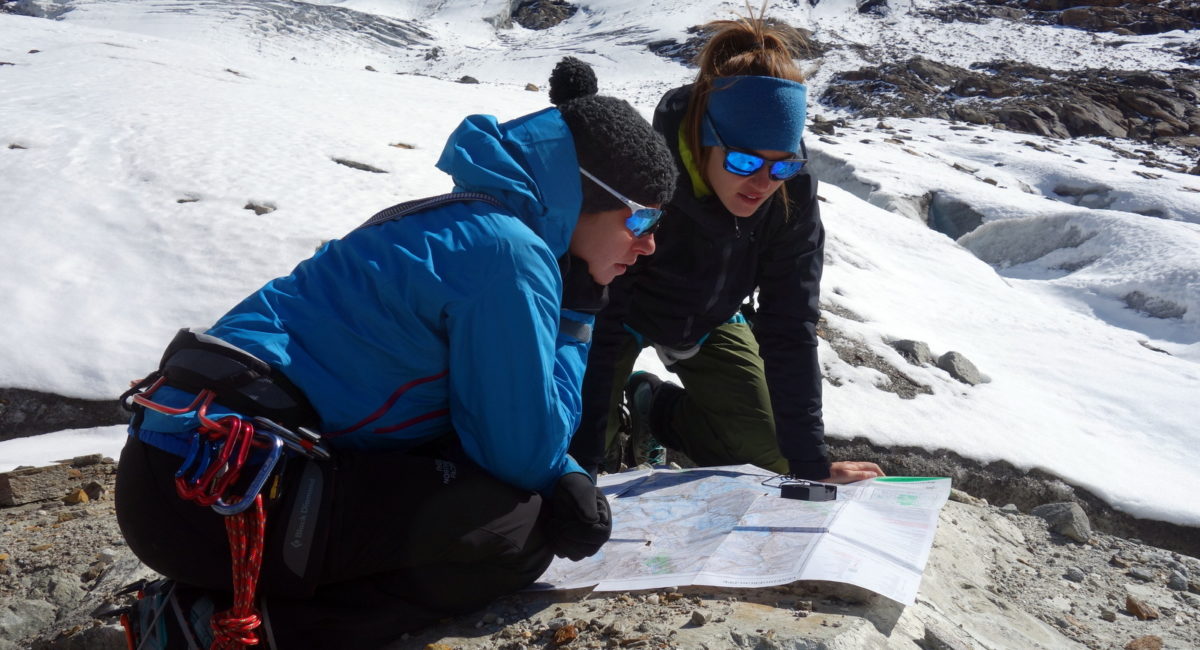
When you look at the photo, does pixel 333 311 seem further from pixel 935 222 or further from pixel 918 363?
pixel 935 222

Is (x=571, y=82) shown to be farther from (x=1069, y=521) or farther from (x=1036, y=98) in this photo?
(x=1036, y=98)

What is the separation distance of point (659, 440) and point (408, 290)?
2.19 metres

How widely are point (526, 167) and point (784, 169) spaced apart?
1.08 m

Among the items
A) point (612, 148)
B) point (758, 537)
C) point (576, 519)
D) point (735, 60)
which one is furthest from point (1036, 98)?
point (576, 519)

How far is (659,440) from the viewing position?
12.2ft

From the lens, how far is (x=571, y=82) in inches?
81.2

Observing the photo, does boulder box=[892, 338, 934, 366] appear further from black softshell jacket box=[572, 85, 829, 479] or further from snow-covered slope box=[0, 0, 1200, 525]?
black softshell jacket box=[572, 85, 829, 479]

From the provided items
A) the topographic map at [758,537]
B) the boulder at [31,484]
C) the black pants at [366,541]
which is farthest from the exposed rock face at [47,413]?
the topographic map at [758,537]

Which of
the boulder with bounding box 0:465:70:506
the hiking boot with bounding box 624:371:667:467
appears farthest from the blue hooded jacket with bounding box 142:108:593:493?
the boulder with bounding box 0:465:70:506

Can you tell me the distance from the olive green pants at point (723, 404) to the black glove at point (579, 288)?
1.19 meters

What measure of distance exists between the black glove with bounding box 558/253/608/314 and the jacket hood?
0.17 metres

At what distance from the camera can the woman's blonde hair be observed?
2680 mm

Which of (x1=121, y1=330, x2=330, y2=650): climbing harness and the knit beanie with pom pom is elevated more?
the knit beanie with pom pom

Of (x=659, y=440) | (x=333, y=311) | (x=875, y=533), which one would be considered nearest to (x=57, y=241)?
(x=659, y=440)
